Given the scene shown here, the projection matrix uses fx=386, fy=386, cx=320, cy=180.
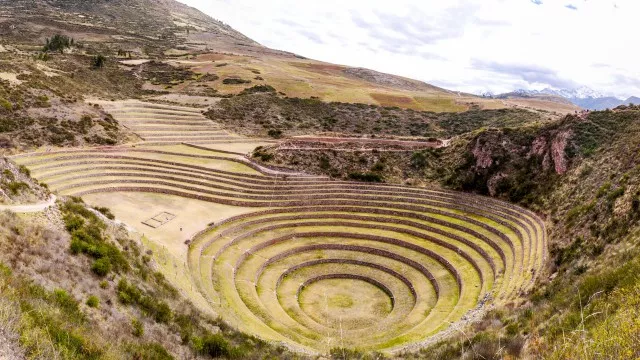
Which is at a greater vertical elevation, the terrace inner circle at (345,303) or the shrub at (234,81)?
the shrub at (234,81)

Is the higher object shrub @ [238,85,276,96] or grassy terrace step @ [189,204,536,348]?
shrub @ [238,85,276,96]

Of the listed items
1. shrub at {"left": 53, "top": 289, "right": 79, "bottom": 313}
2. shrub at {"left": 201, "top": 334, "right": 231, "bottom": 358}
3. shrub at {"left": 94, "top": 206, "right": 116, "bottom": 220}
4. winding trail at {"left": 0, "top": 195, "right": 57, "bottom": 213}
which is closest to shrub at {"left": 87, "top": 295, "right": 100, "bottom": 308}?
shrub at {"left": 53, "top": 289, "right": 79, "bottom": 313}

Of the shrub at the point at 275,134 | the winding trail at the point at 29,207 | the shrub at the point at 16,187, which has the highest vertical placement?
the shrub at the point at 275,134

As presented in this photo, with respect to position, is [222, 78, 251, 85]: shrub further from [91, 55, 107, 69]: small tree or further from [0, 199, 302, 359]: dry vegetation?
[0, 199, 302, 359]: dry vegetation

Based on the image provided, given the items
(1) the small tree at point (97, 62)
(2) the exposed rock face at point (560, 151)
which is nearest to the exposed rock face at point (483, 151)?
(2) the exposed rock face at point (560, 151)

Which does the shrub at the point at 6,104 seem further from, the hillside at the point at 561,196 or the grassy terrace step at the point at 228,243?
the grassy terrace step at the point at 228,243

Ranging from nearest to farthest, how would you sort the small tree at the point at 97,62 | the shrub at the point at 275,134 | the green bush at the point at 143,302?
1. the green bush at the point at 143,302
2. the shrub at the point at 275,134
3. the small tree at the point at 97,62

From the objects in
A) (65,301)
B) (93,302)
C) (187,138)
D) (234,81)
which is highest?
(234,81)

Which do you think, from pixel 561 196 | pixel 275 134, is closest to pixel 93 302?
pixel 561 196

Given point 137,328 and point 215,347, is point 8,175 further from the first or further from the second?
point 215,347
